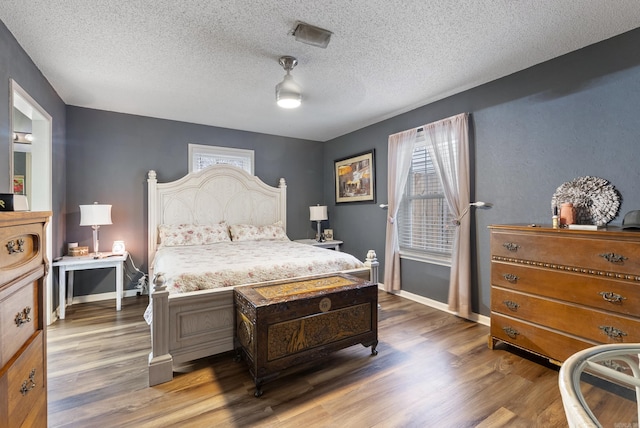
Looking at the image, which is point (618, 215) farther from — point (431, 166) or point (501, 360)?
point (431, 166)

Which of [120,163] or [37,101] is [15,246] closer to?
[37,101]

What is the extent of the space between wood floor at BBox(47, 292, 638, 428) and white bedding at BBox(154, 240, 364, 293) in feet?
2.13

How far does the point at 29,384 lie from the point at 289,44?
250cm

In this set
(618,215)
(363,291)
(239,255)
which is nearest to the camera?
(618,215)

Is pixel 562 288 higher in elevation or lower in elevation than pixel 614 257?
lower

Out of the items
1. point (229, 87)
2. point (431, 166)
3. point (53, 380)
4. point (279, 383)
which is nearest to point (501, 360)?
point (279, 383)

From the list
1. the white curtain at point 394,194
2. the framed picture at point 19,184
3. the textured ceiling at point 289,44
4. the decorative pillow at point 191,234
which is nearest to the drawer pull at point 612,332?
the textured ceiling at point 289,44

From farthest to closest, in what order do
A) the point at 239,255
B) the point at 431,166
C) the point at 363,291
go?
the point at 431,166 → the point at 239,255 → the point at 363,291

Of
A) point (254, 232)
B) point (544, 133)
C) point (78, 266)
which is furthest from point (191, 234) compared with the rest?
point (544, 133)

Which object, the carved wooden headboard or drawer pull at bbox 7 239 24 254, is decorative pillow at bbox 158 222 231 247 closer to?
the carved wooden headboard

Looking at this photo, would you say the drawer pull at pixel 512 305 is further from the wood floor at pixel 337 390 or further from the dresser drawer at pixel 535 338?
the wood floor at pixel 337 390

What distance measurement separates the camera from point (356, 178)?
15.6 feet

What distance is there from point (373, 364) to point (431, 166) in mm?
2410

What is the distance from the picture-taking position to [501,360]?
2262mm
